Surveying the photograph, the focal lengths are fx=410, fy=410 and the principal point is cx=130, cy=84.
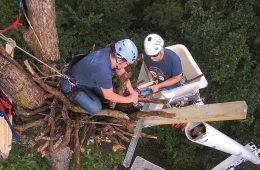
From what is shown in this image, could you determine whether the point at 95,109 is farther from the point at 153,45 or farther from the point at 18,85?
the point at 153,45

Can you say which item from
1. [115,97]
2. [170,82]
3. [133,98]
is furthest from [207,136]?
[115,97]

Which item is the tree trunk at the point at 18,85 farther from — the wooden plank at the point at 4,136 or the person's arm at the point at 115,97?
the person's arm at the point at 115,97

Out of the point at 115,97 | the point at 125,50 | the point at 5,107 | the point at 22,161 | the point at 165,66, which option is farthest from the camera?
the point at 22,161

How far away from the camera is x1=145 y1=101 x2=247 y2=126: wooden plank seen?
384 centimetres

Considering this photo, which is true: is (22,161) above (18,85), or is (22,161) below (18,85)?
below

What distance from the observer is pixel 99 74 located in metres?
4.41

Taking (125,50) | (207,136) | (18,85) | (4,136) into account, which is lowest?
(207,136)

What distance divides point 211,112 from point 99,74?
125 cm

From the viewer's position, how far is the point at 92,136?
541 centimetres

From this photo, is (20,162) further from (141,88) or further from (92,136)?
(141,88)

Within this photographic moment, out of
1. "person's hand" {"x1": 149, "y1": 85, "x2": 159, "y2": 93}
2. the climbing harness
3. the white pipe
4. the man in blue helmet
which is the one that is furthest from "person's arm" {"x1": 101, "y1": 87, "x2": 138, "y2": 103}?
the white pipe

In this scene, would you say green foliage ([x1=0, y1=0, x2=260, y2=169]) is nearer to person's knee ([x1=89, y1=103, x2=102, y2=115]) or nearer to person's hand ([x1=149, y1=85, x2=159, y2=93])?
person's hand ([x1=149, y1=85, x2=159, y2=93])

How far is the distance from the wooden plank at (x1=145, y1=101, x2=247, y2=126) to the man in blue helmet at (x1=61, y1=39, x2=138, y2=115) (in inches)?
26.2

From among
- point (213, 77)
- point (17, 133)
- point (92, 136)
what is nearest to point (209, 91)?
point (213, 77)
